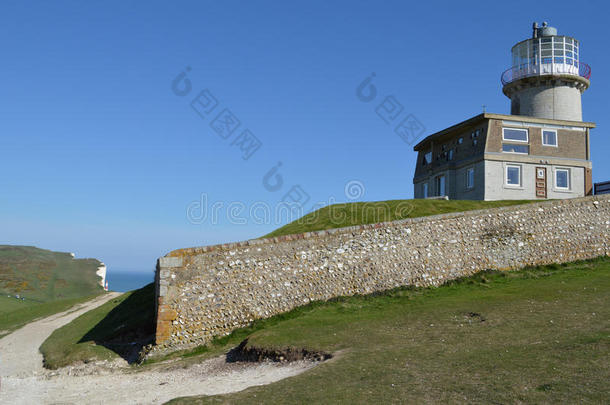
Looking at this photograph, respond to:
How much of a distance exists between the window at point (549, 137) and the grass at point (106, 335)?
28.2m

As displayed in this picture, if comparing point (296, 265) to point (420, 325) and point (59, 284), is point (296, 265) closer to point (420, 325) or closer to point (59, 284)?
point (420, 325)

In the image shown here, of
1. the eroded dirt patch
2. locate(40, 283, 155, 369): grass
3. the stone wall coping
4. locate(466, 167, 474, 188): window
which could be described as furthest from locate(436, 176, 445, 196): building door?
the eroded dirt patch

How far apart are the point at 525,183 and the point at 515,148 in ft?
8.32

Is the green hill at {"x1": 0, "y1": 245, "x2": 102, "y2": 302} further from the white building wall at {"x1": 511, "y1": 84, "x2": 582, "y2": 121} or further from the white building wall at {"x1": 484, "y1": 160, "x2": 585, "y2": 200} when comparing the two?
the white building wall at {"x1": 511, "y1": 84, "x2": 582, "y2": 121}

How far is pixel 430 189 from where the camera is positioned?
39938 mm

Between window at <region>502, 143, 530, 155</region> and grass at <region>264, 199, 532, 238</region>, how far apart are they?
5.60m

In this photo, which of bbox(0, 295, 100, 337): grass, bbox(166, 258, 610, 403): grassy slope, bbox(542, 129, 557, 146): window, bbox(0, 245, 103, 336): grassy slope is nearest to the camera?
bbox(166, 258, 610, 403): grassy slope

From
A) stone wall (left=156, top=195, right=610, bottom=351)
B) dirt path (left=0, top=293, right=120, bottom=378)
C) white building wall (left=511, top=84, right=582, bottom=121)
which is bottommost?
dirt path (left=0, top=293, right=120, bottom=378)

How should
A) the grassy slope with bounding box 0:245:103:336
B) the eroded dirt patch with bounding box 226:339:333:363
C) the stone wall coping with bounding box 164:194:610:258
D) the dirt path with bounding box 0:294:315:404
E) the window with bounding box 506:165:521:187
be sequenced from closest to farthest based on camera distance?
the dirt path with bounding box 0:294:315:404 → the eroded dirt patch with bounding box 226:339:333:363 → the stone wall coping with bounding box 164:194:610:258 → the window with bounding box 506:165:521:187 → the grassy slope with bounding box 0:245:103:336

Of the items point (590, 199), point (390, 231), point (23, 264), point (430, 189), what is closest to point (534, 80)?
point (430, 189)

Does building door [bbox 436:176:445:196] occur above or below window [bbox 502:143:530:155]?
below

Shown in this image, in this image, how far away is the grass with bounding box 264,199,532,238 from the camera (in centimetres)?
2538

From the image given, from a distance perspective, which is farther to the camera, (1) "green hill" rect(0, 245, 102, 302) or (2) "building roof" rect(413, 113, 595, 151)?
(1) "green hill" rect(0, 245, 102, 302)

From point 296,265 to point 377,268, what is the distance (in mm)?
3355
